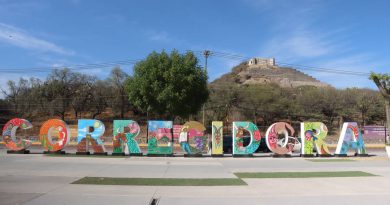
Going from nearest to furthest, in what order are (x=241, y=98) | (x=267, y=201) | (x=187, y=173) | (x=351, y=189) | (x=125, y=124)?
(x=267, y=201)
(x=351, y=189)
(x=187, y=173)
(x=125, y=124)
(x=241, y=98)

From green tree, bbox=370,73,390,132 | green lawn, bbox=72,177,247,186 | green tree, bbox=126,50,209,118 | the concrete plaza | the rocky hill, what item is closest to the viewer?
the concrete plaza

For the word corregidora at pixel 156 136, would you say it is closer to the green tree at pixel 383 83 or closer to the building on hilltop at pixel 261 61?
the green tree at pixel 383 83

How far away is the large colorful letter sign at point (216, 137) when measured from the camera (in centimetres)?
2638

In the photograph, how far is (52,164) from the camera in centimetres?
1912

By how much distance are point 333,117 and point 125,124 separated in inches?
2116

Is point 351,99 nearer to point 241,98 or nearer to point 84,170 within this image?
point 241,98

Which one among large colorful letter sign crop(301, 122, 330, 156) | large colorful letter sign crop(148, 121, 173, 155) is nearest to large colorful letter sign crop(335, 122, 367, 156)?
large colorful letter sign crop(301, 122, 330, 156)

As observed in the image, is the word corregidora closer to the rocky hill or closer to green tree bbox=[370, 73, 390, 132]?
green tree bbox=[370, 73, 390, 132]

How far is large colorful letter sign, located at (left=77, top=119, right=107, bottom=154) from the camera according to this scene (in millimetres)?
25781

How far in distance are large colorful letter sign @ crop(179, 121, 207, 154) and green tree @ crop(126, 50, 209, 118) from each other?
14.0 m

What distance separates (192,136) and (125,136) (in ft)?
14.0

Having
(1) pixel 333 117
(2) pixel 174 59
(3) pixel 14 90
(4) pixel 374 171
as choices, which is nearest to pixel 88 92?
(3) pixel 14 90

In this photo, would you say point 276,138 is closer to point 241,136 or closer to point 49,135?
point 241,136

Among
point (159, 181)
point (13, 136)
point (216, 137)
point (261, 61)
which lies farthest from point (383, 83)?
point (261, 61)
